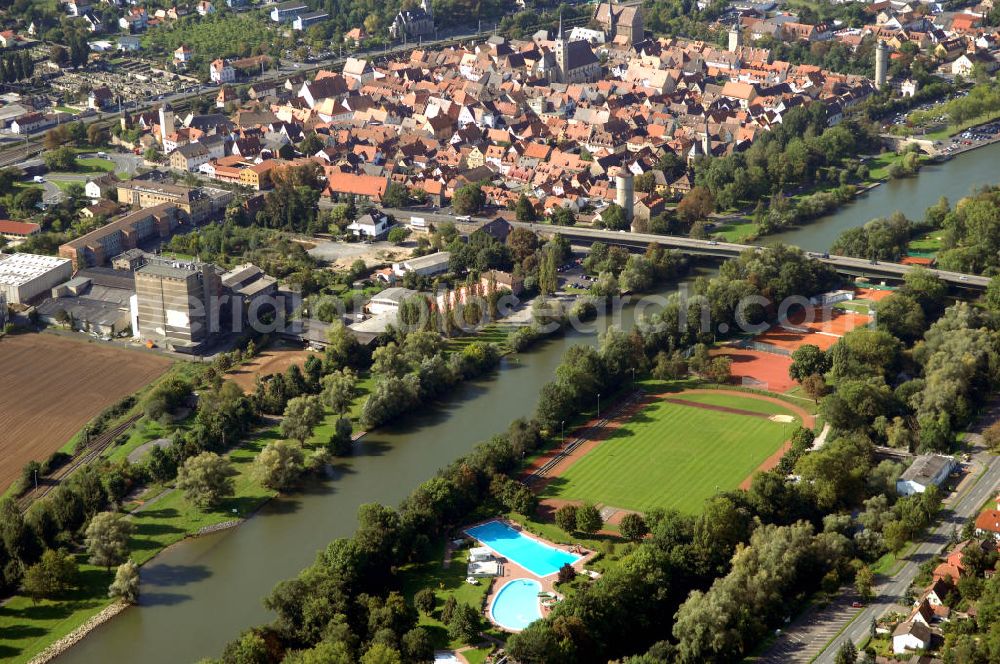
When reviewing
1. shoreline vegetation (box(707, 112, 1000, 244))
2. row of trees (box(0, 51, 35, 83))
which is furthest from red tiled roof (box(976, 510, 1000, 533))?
row of trees (box(0, 51, 35, 83))

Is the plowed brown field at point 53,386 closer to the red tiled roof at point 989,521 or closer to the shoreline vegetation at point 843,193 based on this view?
the shoreline vegetation at point 843,193

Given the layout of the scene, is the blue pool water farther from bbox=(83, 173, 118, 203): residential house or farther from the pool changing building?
bbox=(83, 173, 118, 203): residential house

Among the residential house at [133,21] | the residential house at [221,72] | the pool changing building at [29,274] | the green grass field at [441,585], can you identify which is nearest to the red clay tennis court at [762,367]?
the green grass field at [441,585]

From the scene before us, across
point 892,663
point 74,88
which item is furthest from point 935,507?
point 74,88

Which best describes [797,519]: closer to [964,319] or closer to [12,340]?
[964,319]

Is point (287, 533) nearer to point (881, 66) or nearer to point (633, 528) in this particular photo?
point (633, 528)

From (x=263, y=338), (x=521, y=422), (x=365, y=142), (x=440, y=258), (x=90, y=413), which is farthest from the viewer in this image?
(x=365, y=142)
